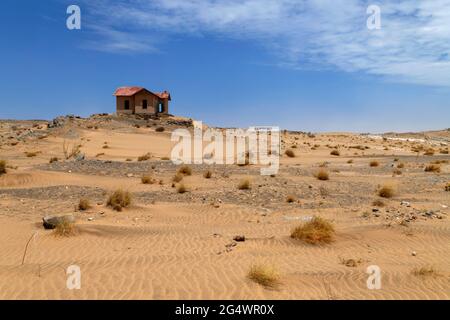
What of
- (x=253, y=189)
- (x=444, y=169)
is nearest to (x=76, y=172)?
(x=253, y=189)

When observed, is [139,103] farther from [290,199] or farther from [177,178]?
[290,199]

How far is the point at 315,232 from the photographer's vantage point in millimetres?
9867

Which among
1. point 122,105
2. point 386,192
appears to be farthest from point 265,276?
point 122,105

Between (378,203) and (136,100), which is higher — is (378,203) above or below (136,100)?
below

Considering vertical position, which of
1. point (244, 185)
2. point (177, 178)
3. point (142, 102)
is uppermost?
point (142, 102)

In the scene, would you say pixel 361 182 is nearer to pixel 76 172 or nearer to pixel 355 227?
pixel 355 227

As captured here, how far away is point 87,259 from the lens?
8516mm

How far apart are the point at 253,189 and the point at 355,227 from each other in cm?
645

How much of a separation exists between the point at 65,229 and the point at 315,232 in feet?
17.9

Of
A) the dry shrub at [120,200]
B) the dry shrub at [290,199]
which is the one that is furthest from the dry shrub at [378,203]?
the dry shrub at [120,200]

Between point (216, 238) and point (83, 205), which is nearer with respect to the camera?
point (216, 238)

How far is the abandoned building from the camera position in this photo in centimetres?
4838

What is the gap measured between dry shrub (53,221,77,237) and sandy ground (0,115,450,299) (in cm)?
12

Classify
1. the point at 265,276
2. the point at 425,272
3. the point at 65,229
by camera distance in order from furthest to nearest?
the point at 65,229
the point at 425,272
the point at 265,276
